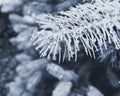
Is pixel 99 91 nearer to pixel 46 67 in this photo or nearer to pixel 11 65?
pixel 46 67

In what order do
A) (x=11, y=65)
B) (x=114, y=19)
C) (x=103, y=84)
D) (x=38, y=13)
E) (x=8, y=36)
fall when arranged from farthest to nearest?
(x=8, y=36) → (x=11, y=65) → (x=38, y=13) → (x=103, y=84) → (x=114, y=19)

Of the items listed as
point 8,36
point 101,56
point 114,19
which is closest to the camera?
point 114,19

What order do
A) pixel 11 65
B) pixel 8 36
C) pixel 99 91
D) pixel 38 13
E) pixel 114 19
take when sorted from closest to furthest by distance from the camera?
pixel 114 19
pixel 99 91
pixel 38 13
pixel 11 65
pixel 8 36

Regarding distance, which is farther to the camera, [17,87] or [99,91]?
[17,87]

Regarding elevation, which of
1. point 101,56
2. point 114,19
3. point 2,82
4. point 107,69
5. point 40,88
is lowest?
point 2,82

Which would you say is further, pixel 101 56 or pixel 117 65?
pixel 117 65

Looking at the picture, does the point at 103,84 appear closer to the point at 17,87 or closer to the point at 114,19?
the point at 17,87

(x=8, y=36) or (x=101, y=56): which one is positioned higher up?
(x=101, y=56)

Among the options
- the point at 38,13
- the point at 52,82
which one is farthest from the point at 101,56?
the point at 38,13

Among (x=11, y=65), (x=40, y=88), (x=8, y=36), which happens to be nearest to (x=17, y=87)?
(x=40, y=88)
